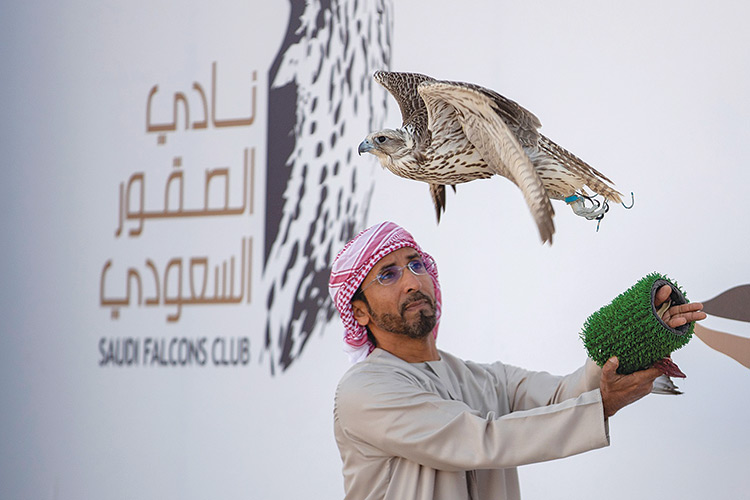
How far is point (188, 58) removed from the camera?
3.73 metres

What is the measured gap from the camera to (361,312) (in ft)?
6.76

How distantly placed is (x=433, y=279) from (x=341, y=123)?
1420 millimetres

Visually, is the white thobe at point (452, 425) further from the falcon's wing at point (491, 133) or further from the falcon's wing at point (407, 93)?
the falcon's wing at point (407, 93)

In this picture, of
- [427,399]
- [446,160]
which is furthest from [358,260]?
[446,160]

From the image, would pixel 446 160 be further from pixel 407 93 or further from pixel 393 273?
pixel 393 273

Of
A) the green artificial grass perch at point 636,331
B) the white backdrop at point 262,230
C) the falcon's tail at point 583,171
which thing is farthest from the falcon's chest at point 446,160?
the white backdrop at point 262,230

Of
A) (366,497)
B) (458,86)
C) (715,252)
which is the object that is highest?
(458,86)

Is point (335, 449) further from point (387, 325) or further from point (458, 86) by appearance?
point (458, 86)

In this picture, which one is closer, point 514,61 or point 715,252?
point 715,252

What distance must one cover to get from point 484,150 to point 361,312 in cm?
65

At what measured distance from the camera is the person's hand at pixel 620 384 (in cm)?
155

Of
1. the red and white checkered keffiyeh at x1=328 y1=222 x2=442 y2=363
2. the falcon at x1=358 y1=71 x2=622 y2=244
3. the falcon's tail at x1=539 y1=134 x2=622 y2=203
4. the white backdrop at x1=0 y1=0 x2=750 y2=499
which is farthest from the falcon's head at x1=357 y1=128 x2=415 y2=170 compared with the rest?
the white backdrop at x1=0 y1=0 x2=750 y2=499

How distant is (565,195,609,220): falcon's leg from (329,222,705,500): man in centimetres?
21

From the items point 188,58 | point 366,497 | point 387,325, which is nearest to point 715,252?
point 387,325
